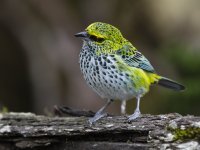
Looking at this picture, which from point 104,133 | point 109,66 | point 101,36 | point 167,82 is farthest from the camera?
point 167,82

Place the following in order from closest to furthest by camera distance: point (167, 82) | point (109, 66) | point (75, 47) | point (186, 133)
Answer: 1. point (186, 133)
2. point (109, 66)
3. point (167, 82)
4. point (75, 47)

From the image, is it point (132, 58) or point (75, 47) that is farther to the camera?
point (75, 47)

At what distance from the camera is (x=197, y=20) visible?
37.2 feet

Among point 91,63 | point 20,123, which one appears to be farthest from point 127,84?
point 20,123

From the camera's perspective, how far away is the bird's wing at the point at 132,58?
6336mm

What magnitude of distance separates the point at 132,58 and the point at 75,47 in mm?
4153

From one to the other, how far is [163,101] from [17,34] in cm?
294

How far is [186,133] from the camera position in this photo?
5402 millimetres

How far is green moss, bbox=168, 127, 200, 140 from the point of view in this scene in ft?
17.5

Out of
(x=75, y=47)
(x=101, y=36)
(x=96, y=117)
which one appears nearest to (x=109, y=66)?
(x=101, y=36)

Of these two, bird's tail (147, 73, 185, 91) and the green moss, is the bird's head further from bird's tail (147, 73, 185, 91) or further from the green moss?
the green moss

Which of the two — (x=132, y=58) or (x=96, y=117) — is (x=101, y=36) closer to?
(x=132, y=58)

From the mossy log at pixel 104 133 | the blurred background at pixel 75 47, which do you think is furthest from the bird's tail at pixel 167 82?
the blurred background at pixel 75 47

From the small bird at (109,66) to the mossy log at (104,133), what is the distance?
0.63 feet
